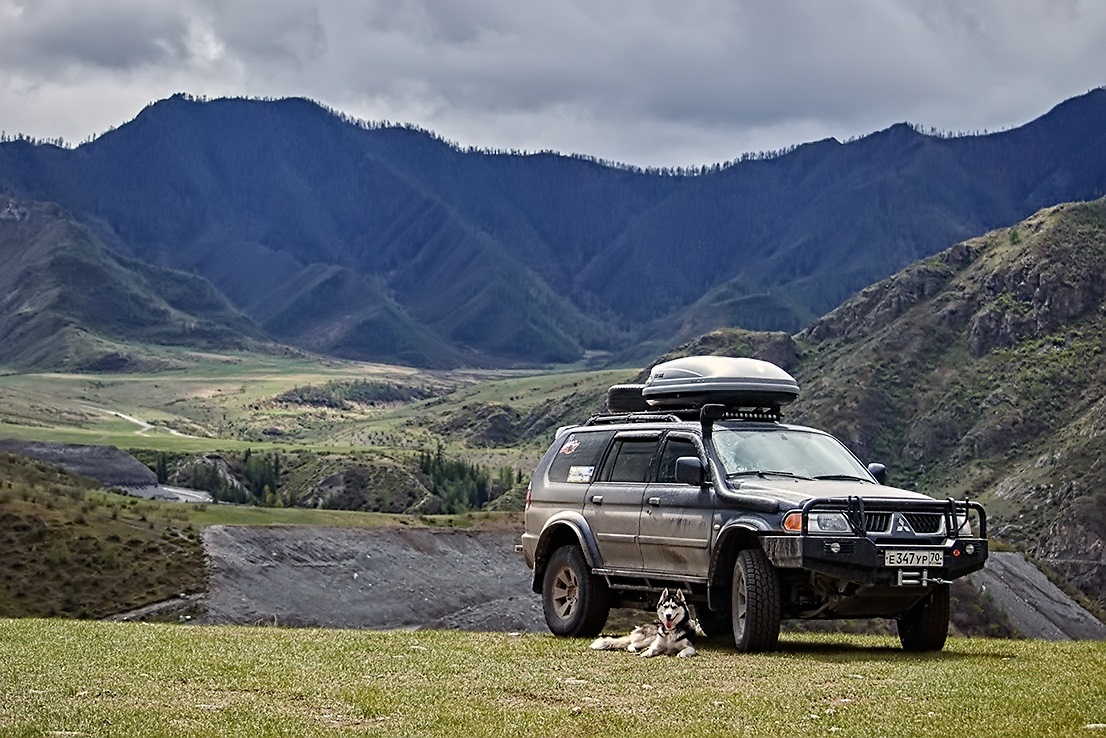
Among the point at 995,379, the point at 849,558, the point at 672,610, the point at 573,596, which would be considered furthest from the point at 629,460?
the point at 995,379

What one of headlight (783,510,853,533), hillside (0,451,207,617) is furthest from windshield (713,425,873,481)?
hillside (0,451,207,617)

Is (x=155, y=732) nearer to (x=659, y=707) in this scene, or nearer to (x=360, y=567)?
(x=659, y=707)

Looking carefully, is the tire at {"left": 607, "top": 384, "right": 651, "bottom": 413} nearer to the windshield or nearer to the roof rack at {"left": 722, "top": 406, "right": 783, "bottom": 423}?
the roof rack at {"left": 722, "top": 406, "right": 783, "bottom": 423}

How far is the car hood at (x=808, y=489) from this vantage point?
17000mm

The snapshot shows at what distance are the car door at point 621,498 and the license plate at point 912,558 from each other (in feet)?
11.9

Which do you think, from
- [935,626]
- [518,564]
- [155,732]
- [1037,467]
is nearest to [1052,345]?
[1037,467]

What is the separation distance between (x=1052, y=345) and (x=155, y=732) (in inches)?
4985

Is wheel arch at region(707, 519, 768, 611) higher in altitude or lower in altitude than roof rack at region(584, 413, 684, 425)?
lower

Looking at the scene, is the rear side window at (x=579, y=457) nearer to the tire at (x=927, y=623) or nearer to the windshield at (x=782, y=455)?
the windshield at (x=782, y=455)

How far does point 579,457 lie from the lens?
2083 cm

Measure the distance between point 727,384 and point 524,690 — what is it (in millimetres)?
6913

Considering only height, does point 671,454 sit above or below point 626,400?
below

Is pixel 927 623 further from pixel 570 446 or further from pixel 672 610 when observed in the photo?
pixel 570 446

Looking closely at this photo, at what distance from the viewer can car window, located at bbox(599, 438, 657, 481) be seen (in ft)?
64.1
